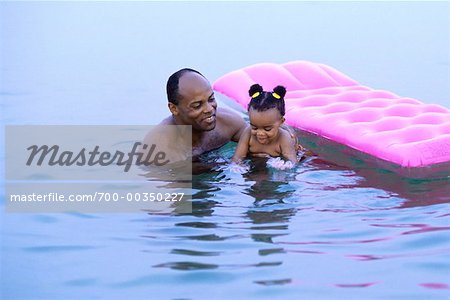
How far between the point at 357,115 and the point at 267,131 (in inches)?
38.2

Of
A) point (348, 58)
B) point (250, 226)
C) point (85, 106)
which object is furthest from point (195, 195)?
point (348, 58)

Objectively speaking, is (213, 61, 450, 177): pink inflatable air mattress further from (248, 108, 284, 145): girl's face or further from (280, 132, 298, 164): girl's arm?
(248, 108, 284, 145): girl's face

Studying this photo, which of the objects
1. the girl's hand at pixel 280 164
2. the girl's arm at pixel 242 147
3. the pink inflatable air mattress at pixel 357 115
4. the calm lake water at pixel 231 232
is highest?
the pink inflatable air mattress at pixel 357 115

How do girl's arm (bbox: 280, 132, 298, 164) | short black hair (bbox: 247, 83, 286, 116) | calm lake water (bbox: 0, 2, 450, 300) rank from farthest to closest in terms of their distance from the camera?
girl's arm (bbox: 280, 132, 298, 164)
short black hair (bbox: 247, 83, 286, 116)
calm lake water (bbox: 0, 2, 450, 300)

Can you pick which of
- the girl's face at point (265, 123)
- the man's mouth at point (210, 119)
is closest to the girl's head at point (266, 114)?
the girl's face at point (265, 123)

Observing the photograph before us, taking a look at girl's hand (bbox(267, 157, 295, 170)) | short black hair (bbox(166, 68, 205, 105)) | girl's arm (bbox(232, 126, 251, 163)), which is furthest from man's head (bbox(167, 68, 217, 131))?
girl's hand (bbox(267, 157, 295, 170))

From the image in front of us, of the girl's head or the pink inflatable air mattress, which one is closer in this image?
the pink inflatable air mattress

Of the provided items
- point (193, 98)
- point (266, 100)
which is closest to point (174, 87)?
point (193, 98)

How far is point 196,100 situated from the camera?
568cm

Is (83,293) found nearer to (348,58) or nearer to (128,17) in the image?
(348,58)

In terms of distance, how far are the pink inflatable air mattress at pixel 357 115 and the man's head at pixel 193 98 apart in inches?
36.6

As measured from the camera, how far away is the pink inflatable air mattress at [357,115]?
18.1 ft

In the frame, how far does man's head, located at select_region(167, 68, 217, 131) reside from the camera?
5.69 metres

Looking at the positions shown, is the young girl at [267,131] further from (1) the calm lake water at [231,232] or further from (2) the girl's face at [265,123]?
(1) the calm lake water at [231,232]
